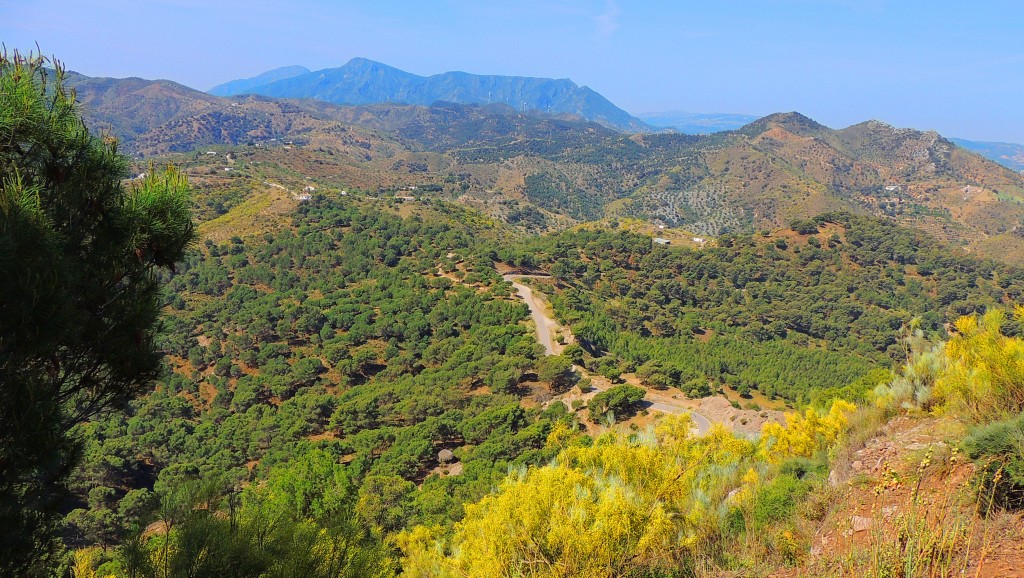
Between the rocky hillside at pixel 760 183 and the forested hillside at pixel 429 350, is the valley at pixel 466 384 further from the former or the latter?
the rocky hillside at pixel 760 183

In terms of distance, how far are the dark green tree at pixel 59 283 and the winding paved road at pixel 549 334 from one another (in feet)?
65.2

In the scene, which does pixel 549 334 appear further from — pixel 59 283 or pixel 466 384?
pixel 59 283

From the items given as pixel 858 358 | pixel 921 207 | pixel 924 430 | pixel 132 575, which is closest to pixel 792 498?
pixel 924 430

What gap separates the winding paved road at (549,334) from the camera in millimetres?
26986

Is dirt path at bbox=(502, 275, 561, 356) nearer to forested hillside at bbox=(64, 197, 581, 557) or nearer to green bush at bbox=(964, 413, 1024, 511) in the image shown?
forested hillside at bbox=(64, 197, 581, 557)

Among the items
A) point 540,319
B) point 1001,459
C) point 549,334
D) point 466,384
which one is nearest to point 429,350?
point 466,384

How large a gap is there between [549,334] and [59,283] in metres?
40.2

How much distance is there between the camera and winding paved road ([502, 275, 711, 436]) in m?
27.0

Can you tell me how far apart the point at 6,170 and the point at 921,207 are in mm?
172702

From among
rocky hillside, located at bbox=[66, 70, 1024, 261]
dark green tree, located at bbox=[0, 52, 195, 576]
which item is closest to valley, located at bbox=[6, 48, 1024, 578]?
dark green tree, located at bbox=[0, 52, 195, 576]

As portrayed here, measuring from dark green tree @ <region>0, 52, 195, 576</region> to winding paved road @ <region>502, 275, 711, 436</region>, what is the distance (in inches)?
782

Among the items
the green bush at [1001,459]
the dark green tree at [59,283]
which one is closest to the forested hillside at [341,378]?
the dark green tree at [59,283]

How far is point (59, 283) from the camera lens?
3824 mm

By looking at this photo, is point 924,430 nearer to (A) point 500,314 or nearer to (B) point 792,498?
(B) point 792,498
